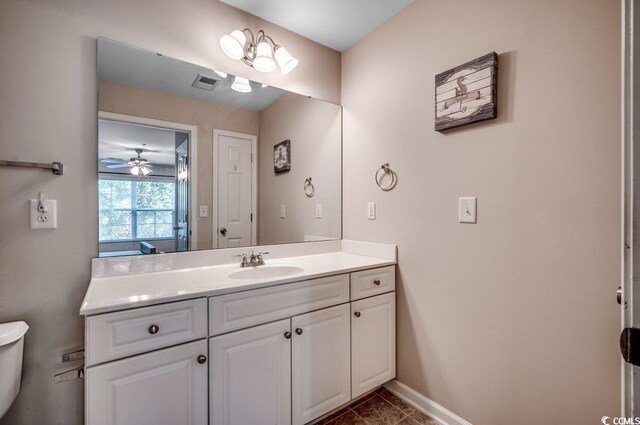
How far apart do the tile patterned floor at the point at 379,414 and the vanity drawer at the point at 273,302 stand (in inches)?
25.6

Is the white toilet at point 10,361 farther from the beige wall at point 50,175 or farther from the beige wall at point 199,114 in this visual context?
the beige wall at point 199,114

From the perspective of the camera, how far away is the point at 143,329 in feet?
3.36

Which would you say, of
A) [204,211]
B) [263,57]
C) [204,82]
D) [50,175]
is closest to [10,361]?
[50,175]

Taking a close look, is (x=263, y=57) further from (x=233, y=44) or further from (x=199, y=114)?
(x=199, y=114)

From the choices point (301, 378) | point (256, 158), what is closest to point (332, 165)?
point (256, 158)

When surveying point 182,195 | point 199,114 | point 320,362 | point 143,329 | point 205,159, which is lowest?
point 320,362

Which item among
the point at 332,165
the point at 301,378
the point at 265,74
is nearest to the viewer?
the point at 301,378

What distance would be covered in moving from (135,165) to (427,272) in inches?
64.1

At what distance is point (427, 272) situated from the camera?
1.62 m

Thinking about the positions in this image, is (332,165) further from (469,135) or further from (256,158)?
(469,135)

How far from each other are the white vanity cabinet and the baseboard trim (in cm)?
9

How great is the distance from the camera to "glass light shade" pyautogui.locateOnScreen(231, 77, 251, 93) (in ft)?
5.65

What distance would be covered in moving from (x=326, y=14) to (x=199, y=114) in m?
0.98

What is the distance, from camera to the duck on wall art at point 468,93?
1296 mm
